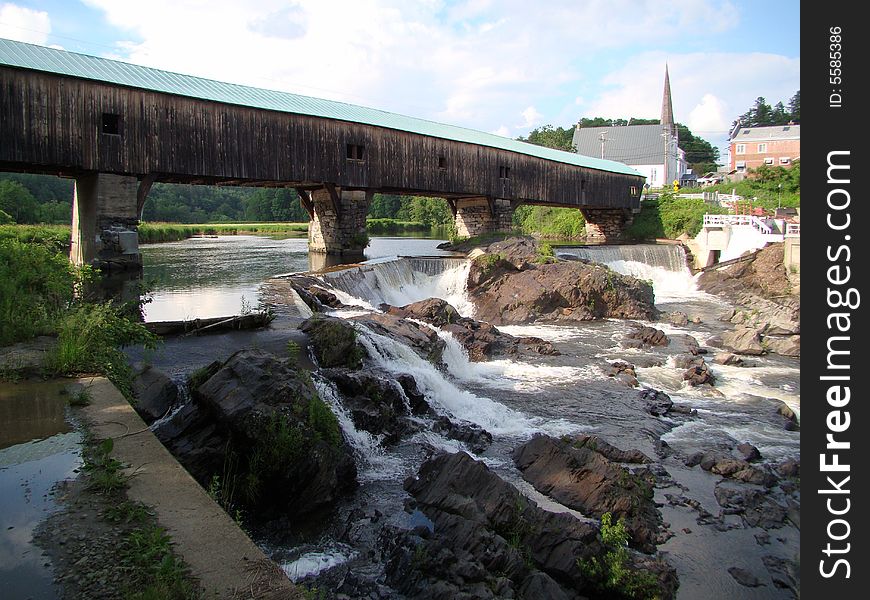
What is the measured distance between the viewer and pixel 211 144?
18.3 m

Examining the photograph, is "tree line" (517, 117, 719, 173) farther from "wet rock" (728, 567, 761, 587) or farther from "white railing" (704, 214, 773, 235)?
"wet rock" (728, 567, 761, 587)

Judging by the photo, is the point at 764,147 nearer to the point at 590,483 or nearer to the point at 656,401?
the point at 656,401

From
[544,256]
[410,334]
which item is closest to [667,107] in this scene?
[544,256]

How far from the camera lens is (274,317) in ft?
37.6

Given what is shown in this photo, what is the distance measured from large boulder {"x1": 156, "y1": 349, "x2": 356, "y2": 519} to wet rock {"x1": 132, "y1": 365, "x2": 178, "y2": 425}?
1.17 ft

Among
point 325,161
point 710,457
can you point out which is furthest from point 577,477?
point 325,161

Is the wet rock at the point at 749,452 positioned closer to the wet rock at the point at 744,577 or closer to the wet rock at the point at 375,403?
the wet rock at the point at 744,577

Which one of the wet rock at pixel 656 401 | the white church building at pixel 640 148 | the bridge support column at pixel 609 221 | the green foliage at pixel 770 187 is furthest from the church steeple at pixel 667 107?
the wet rock at pixel 656 401

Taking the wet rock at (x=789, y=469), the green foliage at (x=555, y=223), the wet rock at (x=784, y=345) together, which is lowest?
the wet rock at (x=789, y=469)

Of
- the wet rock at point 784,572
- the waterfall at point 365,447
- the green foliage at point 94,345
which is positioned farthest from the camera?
the waterfall at point 365,447

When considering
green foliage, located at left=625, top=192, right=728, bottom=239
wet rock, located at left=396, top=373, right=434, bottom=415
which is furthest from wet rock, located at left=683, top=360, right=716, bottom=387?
green foliage, located at left=625, top=192, right=728, bottom=239

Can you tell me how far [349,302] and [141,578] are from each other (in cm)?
1272

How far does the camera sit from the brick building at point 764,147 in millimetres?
60872

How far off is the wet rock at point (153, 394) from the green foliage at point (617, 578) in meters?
4.72
